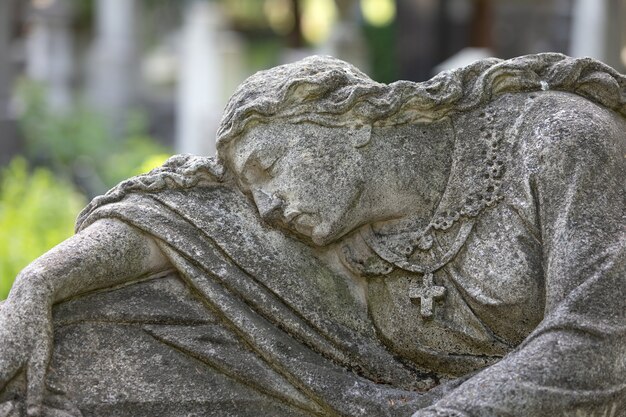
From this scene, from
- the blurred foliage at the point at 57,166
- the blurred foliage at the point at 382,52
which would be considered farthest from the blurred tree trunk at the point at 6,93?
the blurred foliage at the point at 382,52

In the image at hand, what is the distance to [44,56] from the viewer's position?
29.7 meters

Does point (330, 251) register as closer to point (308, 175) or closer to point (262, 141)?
point (308, 175)

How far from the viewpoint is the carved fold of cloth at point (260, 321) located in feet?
11.9

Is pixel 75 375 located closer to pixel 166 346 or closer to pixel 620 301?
pixel 166 346

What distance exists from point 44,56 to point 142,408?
88.3ft

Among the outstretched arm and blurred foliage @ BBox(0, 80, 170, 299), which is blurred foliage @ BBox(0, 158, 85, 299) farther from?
the outstretched arm

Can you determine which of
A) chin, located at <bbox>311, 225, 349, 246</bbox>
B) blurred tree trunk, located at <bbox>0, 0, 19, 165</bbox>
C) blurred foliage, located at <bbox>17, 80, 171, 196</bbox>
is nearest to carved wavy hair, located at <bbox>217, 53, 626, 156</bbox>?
chin, located at <bbox>311, 225, 349, 246</bbox>

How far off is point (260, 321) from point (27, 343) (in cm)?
63

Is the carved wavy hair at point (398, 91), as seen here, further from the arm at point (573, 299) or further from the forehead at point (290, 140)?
the arm at point (573, 299)

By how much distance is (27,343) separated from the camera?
353cm

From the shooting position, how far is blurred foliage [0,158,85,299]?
7562mm

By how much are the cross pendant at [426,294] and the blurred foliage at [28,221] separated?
3.97 metres

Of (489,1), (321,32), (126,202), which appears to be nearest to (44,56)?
(321,32)

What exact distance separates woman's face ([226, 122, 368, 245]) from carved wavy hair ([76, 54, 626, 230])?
40 mm
